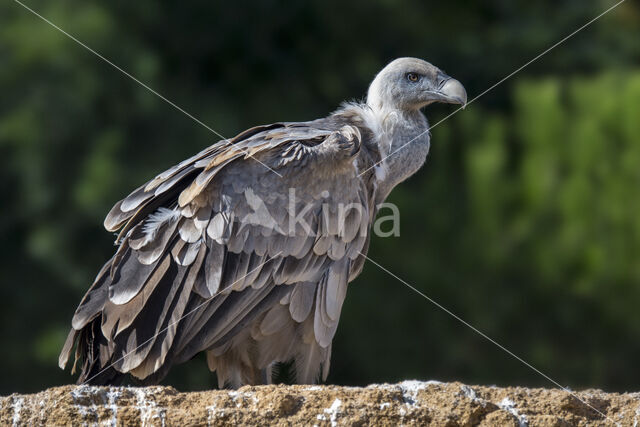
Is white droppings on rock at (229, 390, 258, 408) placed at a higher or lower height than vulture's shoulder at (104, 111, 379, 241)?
lower

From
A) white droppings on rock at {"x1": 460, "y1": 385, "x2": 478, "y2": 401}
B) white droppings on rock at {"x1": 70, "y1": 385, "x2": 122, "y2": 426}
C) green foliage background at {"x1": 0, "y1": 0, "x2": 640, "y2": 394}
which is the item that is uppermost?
green foliage background at {"x1": 0, "y1": 0, "x2": 640, "y2": 394}

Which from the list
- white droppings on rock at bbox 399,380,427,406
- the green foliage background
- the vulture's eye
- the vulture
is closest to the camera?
white droppings on rock at bbox 399,380,427,406

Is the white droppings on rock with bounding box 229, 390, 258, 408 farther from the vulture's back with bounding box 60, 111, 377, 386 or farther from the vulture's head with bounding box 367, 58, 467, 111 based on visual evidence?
→ the vulture's head with bounding box 367, 58, 467, 111

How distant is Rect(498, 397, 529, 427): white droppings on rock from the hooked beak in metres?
2.44

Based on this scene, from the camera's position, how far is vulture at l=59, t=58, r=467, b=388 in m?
4.80

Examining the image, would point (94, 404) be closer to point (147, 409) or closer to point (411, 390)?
point (147, 409)

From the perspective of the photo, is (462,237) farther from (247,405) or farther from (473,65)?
(247,405)

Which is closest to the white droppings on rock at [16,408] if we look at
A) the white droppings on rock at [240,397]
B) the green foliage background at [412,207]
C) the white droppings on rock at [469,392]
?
the white droppings on rock at [240,397]

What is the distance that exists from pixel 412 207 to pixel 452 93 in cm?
442

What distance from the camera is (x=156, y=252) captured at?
4.88 m

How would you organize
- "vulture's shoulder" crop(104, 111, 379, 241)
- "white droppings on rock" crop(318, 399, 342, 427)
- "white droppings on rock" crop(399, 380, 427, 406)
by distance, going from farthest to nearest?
1. "vulture's shoulder" crop(104, 111, 379, 241)
2. "white droppings on rock" crop(399, 380, 427, 406)
3. "white droppings on rock" crop(318, 399, 342, 427)

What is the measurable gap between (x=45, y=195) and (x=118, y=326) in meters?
5.41

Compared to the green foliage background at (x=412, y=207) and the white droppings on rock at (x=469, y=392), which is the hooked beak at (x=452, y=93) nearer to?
the white droppings on rock at (x=469, y=392)

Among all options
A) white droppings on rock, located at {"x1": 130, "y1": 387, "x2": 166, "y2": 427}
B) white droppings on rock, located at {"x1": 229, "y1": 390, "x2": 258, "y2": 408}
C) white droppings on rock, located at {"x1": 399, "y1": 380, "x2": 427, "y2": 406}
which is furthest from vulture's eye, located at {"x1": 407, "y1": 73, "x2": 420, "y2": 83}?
white droppings on rock, located at {"x1": 130, "y1": 387, "x2": 166, "y2": 427}
